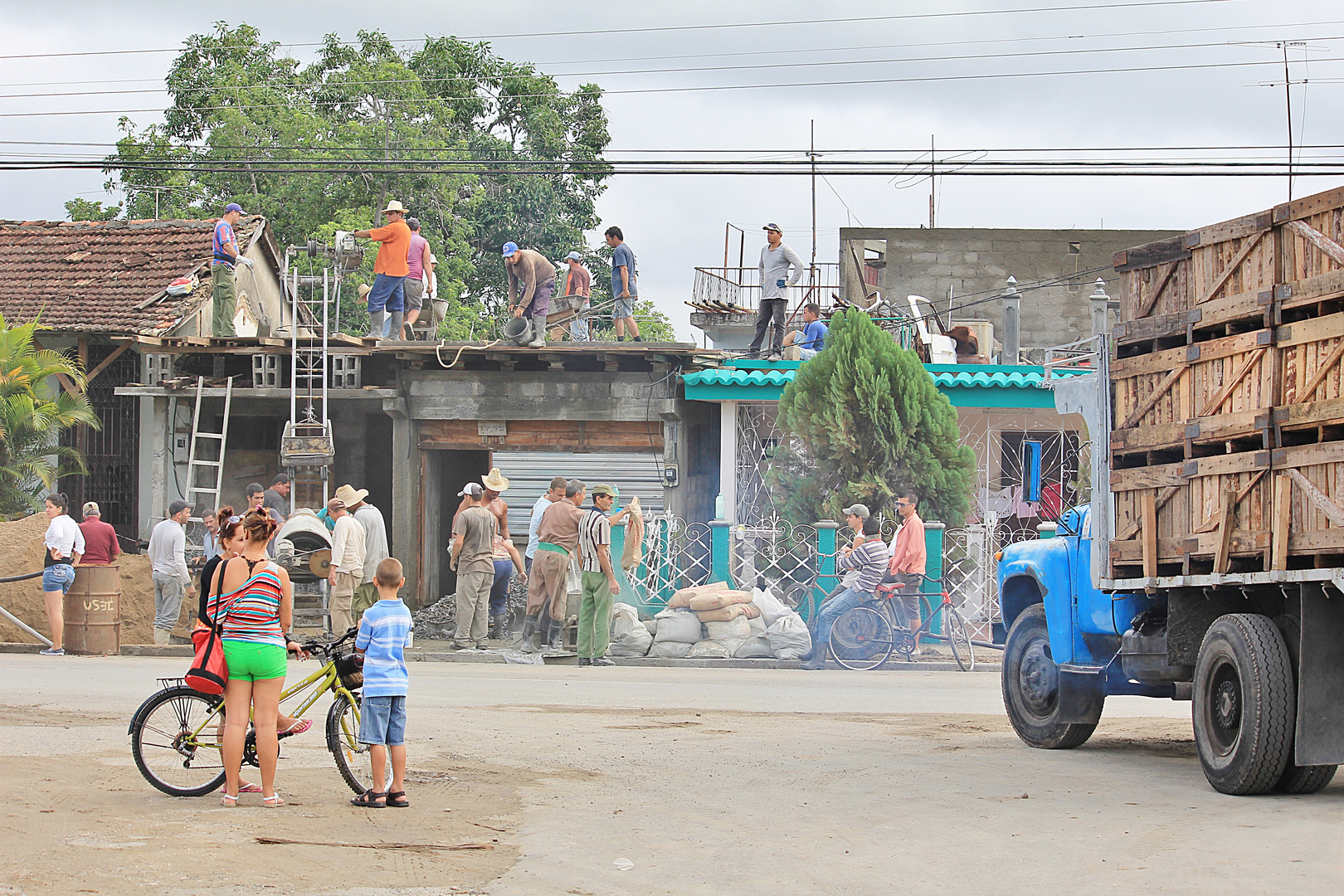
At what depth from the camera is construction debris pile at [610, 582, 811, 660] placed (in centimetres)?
1720

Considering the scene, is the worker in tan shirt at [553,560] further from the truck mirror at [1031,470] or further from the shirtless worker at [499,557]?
the truck mirror at [1031,470]

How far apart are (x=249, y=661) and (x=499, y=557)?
10190mm

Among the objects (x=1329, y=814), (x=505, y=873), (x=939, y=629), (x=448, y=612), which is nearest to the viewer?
(x=505, y=873)

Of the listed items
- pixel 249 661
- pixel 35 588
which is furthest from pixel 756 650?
pixel 249 661

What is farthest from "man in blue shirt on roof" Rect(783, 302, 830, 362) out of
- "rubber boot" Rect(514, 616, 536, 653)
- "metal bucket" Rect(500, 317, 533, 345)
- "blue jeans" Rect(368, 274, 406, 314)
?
"rubber boot" Rect(514, 616, 536, 653)

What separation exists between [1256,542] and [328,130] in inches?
1218

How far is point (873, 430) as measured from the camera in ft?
61.4

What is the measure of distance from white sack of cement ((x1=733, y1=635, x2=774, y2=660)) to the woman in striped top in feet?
32.5

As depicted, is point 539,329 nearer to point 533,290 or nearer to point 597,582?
point 533,290

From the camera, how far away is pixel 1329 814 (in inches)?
298

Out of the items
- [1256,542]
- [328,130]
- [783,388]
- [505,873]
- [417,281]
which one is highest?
[328,130]

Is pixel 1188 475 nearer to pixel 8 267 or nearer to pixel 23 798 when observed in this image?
pixel 23 798

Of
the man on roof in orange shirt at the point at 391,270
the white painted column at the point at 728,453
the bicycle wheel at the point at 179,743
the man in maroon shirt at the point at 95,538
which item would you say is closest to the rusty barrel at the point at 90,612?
the man in maroon shirt at the point at 95,538

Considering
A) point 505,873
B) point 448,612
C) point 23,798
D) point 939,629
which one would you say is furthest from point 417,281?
point 505,873
